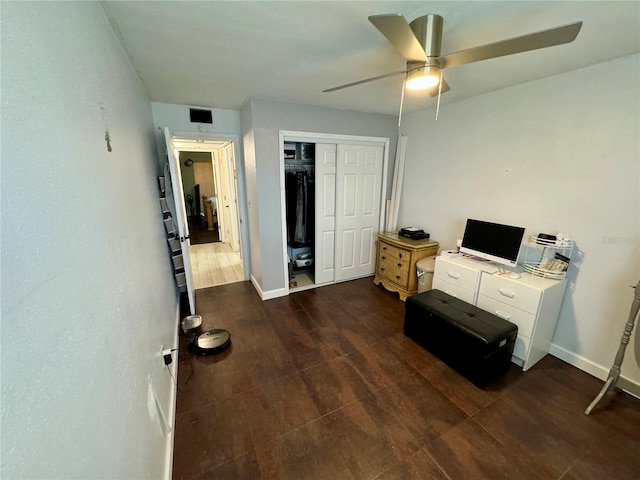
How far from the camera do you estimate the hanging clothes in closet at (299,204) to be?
11.8ft

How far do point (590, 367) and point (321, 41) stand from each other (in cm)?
317

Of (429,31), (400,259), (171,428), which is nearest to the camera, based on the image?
(429,31)

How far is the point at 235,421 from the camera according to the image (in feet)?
5.62

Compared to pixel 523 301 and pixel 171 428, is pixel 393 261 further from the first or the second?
pixel 171 428

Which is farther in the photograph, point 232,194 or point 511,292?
point 232,194

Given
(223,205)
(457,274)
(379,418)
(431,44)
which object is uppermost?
(431,44)

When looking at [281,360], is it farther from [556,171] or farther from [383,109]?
[383,109]

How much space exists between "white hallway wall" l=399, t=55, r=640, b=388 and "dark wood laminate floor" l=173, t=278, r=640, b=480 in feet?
1.80

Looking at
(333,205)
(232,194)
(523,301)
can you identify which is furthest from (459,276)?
(232,194)

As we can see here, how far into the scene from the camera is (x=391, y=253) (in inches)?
136

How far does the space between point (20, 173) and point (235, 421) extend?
179cm

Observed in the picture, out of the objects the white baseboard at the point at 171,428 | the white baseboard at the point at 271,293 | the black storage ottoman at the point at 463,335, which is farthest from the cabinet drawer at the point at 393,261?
the white baseboard at the point at 171,428

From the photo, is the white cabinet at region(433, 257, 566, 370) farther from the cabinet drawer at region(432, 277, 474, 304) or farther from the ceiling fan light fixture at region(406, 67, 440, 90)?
the ceiling fan light fixture at region(406, 67, 440, 90)

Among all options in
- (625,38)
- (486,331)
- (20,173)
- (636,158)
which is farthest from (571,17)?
(20,173)
